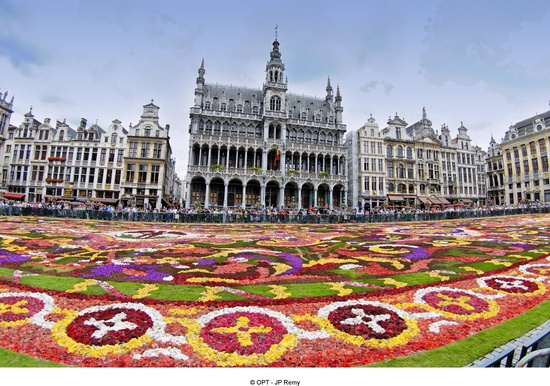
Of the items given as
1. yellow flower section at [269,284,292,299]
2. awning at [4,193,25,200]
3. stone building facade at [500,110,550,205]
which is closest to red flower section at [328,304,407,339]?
yellow flower section at [269,284,292,299]

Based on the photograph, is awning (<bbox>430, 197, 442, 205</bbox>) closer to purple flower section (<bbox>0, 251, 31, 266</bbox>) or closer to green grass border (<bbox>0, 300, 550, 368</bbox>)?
green grass border (<bbox>0, 300, 550, 368</bbox>)

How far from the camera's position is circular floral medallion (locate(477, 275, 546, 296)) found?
173 inches

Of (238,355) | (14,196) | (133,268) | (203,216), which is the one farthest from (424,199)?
(14,196)

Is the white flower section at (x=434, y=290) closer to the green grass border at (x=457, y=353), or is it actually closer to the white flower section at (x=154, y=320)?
the green grass border at (x=457, y=353)

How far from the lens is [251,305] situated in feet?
12.5

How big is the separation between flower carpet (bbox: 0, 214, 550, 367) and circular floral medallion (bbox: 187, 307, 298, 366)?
0.01m

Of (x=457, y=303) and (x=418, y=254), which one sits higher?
(x=418, y=254)

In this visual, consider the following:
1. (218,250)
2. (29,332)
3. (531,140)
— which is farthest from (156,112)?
(531,140)

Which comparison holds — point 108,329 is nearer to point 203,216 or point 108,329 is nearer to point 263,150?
point 203,216

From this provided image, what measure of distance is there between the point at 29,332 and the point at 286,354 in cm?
282

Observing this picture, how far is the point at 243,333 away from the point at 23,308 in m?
2.97

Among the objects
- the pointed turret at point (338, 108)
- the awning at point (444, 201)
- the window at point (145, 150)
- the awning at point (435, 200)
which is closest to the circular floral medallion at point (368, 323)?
the window at point (145, 150)

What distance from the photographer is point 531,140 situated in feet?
153

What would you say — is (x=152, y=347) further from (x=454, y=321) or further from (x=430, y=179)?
(x=430, y=179)
